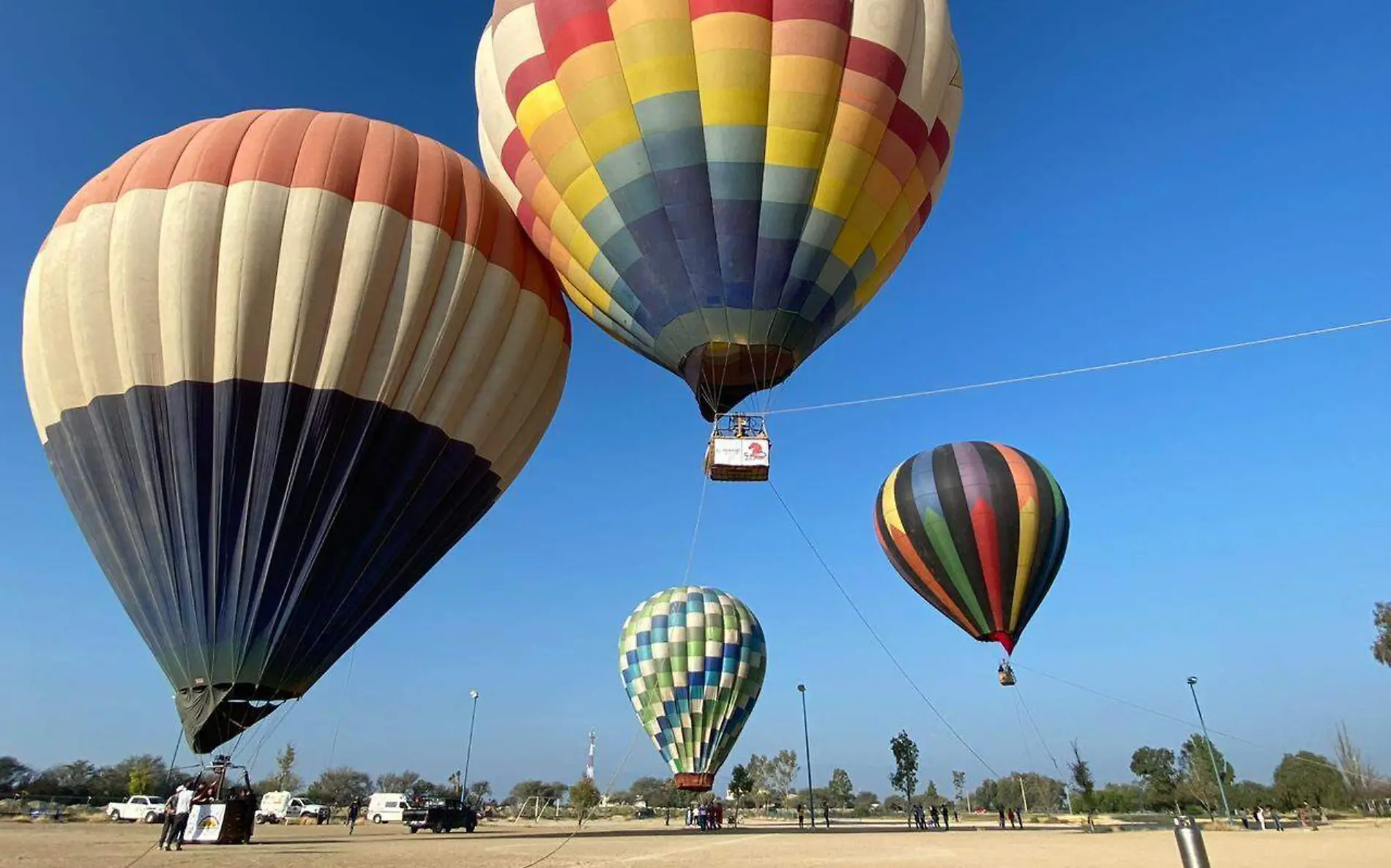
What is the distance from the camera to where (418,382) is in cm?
1072

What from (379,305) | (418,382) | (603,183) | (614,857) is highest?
(603,183)

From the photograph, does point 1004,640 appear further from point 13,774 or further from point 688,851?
point 13,774

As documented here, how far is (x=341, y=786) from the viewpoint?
75.1 m

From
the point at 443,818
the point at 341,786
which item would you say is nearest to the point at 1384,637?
the point at 443,818

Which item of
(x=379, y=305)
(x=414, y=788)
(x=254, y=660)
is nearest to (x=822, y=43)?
(x=379, y=305)

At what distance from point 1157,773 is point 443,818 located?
237 ft

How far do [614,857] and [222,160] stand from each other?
12248 millimetres

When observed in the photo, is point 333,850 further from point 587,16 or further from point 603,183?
point 587,16

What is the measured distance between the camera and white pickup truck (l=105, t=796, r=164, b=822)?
1091 inches

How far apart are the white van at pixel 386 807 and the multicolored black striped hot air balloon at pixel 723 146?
29970mm

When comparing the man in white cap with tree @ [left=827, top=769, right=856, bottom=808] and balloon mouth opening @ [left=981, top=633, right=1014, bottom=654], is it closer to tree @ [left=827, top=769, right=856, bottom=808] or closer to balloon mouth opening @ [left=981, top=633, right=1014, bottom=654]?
balloon mouth opening @ [left=981, top=633, right=1014, bottom=654]

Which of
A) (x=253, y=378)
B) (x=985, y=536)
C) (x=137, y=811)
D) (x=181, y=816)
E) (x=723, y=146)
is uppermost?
(x=723, y=146)

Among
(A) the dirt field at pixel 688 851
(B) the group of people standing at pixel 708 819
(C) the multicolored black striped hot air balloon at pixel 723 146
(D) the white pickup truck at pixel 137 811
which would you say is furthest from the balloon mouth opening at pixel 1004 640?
(D) the white pickup truck at pixel 137 811

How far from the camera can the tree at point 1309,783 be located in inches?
2017
